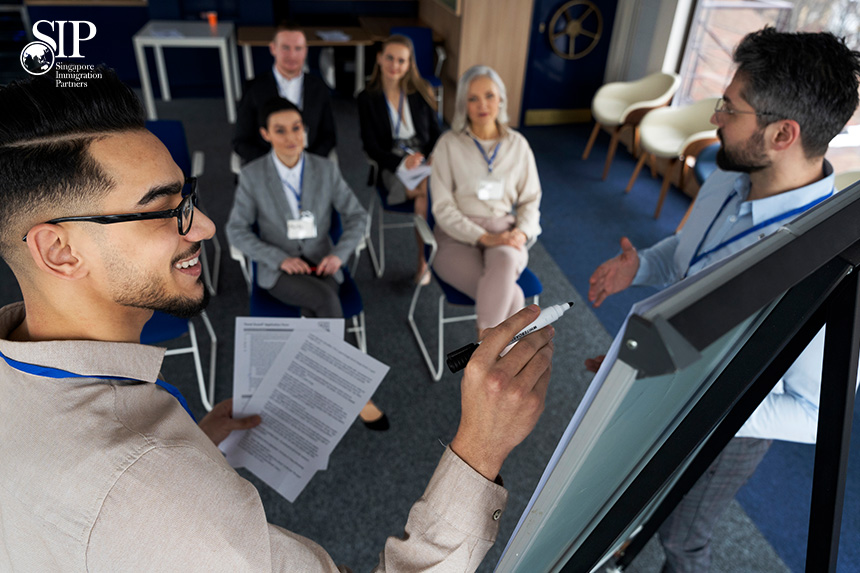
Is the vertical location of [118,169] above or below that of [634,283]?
above

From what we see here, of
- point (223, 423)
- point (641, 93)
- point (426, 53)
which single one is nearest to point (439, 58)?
point (426, 53)

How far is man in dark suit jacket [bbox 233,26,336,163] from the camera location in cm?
373

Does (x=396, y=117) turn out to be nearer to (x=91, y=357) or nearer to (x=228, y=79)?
(x=91, y=357)

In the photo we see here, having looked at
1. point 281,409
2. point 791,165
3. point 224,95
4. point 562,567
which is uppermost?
point 791,165

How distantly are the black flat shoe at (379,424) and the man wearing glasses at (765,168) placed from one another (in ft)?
4.34

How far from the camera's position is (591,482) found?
0.62 meters

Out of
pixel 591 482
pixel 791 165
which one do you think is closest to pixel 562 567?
pixel 591 482

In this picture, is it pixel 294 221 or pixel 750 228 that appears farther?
pixel 294 221

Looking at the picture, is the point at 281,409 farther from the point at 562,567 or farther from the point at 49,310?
the point at 562,567

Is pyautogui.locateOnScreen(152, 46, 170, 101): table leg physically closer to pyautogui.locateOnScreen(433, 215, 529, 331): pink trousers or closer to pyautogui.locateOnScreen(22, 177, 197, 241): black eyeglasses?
pyautogui.locateOnScreen(433, 215, 529, 331): pink trousers

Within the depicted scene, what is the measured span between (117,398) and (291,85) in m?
3.51

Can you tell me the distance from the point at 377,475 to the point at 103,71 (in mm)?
1916

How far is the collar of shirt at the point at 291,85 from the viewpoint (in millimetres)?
3941

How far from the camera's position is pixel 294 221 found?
274cm
